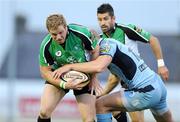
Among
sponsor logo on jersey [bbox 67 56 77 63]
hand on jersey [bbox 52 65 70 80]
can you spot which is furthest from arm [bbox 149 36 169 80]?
hand on jersey [bbox 52 65 70 80]

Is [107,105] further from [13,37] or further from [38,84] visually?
[13,37]

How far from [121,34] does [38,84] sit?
11.3 meters

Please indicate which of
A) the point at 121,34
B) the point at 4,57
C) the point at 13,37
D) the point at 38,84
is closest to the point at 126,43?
the point at 121,34

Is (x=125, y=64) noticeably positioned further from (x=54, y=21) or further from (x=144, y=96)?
(x=54, y=21)

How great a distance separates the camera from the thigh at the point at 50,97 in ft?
39.9

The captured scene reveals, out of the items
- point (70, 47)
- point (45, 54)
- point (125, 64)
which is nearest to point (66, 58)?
point (70, 47)

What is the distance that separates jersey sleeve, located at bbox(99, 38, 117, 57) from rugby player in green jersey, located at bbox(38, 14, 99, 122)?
79mm

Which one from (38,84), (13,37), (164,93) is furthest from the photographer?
(13,37)

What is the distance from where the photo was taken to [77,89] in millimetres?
12188

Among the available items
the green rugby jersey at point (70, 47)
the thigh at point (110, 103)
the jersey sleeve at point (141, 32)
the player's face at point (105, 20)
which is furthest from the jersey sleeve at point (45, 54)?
the jersey sleeve at point (141, 32)

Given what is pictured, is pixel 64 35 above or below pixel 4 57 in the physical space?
above

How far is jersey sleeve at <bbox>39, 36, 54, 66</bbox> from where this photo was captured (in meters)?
12.0

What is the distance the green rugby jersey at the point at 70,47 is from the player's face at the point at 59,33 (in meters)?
0.19

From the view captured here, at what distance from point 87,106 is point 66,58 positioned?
2.28ft
